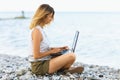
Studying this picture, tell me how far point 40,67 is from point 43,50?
1.21ft

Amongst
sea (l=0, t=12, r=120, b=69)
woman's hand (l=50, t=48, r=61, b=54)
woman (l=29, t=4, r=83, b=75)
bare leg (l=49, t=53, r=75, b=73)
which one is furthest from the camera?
sea (l=0, t=12, r=120, b=69)

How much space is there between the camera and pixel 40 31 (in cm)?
712

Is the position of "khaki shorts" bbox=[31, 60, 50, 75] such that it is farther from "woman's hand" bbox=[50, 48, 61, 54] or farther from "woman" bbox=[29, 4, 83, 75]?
"woman's hand" bbox=[50, 48, 61, 54]

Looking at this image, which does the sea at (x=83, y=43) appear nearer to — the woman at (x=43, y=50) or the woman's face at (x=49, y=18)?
the woman's face at (x=49, y=18)

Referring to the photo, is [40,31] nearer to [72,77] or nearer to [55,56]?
[55,56]

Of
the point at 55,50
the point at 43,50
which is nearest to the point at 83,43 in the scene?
the point at 55,50

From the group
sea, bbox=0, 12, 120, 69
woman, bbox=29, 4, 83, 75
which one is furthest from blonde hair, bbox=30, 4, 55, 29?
sea, bbox=0, 12, 120, 69

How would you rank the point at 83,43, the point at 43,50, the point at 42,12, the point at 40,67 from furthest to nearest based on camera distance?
the point at 83,43
the point at 40,67
the point at 43,50
the point at 42,12

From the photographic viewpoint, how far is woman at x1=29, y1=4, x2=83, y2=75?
7.11 meters

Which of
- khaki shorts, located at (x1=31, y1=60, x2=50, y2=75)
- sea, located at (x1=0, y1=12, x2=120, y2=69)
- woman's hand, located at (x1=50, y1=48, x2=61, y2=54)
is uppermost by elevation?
woman's hand, located at (x1=50, y1=48, x2=61, y2=54)

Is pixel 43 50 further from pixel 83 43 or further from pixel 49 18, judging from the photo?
pixel 83 43

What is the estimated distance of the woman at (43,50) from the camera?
711cm

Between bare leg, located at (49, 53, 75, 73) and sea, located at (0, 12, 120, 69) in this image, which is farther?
sea, located at (0, 12, 120, 69)

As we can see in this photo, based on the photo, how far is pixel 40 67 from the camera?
7.38 meters
